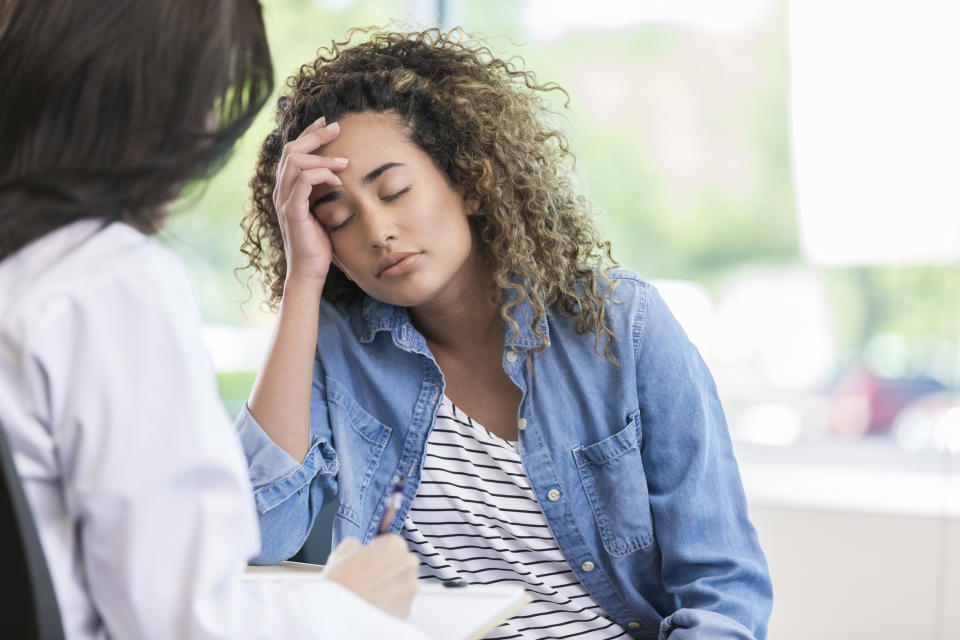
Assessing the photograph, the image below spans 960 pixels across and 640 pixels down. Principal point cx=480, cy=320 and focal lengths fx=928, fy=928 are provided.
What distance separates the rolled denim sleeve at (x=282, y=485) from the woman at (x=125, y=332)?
0.49 metres

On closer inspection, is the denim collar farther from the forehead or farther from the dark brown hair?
the dark brown hair

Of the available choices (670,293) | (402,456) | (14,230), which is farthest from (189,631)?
(670,293)

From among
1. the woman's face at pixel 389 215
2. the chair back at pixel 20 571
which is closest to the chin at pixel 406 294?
the woman's face at pixel 389 215

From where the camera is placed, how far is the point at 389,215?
4.33 ft

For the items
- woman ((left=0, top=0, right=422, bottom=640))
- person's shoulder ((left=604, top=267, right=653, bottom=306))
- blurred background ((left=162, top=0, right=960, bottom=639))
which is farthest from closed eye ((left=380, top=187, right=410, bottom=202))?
blurred background ((left=162, top=0, right=960, bottom=639))

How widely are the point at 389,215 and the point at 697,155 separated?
1905mm

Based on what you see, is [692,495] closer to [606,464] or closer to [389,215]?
[606,464]

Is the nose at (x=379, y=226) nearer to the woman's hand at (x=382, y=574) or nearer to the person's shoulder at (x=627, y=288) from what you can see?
the person's shoulder at (x=627, y=288)

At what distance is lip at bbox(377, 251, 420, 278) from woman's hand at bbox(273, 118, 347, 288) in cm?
11

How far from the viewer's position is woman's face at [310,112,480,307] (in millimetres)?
1317

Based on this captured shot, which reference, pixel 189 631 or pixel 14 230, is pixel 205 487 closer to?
pixel 189 631

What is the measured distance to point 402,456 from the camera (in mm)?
1418

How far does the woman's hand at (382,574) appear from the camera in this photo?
0.90 metres

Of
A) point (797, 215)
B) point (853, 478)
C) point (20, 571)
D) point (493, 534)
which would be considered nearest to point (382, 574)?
point (20, 571)
